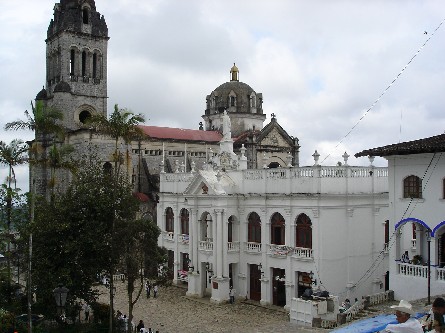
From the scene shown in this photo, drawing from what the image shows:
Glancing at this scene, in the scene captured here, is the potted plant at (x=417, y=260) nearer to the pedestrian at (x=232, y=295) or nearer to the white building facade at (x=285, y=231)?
the white building facade at (x=285, y=231)

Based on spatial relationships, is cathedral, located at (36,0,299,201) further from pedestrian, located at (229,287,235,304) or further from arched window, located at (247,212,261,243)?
pedestrian, located at (229,287,235,304)

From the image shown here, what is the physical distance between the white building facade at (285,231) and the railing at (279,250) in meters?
0.06

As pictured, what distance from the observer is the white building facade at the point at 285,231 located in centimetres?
3070

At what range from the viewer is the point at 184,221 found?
41.2m

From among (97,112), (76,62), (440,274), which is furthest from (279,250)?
(76,62)

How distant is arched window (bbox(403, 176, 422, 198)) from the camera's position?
2491 cm

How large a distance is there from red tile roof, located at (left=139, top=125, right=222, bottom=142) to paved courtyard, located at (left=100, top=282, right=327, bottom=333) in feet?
77.1

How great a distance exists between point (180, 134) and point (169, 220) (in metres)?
17.9

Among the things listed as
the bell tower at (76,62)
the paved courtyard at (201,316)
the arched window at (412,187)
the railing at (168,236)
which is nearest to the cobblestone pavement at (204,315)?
the paved courtyard at (201,316)

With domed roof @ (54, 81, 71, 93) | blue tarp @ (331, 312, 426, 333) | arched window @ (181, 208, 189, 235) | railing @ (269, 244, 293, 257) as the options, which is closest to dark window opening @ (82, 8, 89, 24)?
domed roof @ (54, 81, 71, 93)

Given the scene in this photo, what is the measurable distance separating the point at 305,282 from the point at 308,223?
3.38 metres

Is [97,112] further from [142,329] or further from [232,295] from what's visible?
[142,329]

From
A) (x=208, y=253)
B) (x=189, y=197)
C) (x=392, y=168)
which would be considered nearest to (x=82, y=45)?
(x=189, y=197)

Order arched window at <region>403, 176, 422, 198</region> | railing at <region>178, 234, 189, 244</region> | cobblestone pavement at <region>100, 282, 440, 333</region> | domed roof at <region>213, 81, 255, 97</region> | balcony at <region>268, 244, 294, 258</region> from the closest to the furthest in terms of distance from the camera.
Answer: arched window at <region>403, 176, 422, 198</region> < cobblestone pavement at <region>100, 282, 440, 333</region> < balcony at <region>268, 244, 294, 258</region> < railing at <region>178, 234, 189, 244</region> < domed roof at <region>213, 81, 255, 97</region>
